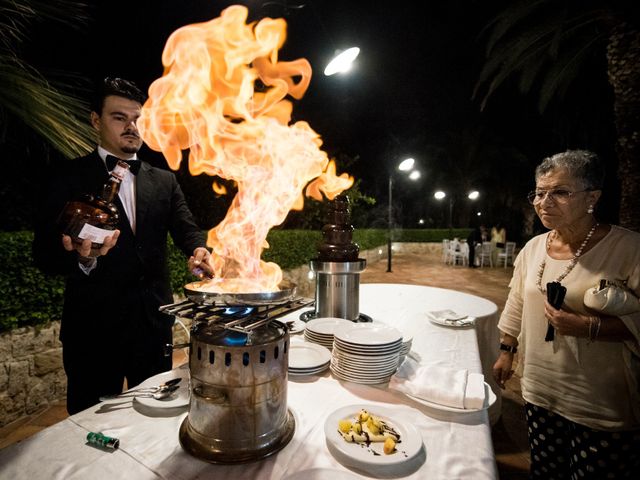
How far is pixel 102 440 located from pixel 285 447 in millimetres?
789

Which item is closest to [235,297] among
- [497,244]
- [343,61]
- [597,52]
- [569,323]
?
[569,323]

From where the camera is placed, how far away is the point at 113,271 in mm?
2576

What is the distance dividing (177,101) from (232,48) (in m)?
0.69

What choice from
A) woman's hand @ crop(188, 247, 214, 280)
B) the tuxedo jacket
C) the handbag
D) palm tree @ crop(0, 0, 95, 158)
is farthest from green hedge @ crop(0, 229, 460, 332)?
the handbag

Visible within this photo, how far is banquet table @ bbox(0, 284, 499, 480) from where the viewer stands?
1.32m

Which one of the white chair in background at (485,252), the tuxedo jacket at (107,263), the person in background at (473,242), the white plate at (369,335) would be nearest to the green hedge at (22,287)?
the tuxedo jacket at (107,263)

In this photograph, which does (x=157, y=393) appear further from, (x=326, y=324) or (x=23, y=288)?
(x=23, y=288)

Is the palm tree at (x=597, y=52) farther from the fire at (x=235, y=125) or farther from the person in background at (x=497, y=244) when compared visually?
the person in background at (x=497, y=244)

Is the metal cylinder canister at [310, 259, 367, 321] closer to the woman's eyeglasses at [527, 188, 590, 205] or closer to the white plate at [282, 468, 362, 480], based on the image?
the woman's eyeglasses at [527, 188, 590, 205]

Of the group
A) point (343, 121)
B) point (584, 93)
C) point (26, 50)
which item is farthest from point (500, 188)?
point (26, 50)

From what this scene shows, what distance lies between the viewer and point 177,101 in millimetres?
2451

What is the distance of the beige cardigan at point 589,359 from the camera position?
2186 millimetres

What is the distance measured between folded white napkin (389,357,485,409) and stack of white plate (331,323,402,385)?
0.30 ft

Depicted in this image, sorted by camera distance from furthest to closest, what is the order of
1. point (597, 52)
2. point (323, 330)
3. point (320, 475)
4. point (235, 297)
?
point (597, 52), point (323, 330), point (235, 297), point (320, 475)
